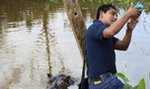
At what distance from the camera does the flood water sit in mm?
9508

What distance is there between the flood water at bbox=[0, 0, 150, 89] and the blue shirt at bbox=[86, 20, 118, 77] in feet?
5.83

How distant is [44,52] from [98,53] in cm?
739

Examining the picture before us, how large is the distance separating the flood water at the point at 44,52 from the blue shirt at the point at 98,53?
178 cm

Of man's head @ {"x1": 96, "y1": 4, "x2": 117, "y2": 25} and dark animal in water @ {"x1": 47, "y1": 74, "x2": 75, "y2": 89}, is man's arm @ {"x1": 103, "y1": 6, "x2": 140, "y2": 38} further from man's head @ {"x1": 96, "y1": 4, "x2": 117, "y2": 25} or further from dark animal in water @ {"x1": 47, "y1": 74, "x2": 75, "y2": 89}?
dark animal in water @ {"x1": 47, "y1": 74, "x2": 75, "y2": 89}

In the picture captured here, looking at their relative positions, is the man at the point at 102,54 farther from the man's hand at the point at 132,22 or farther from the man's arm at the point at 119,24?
the man's arm at the point at 119,24

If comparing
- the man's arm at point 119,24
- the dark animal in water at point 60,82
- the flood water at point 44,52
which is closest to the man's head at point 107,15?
the man's arm at point 119,24

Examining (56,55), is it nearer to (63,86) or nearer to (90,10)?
(63,86)

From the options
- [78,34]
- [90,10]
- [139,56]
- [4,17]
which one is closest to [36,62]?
[139,56]

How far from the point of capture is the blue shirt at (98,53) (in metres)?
4.32

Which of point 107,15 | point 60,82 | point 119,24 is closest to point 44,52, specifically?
point 60,82

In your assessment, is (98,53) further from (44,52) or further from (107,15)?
(44,52)

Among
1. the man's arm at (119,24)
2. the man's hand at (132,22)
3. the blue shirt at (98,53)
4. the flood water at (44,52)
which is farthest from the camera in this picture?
the flood water at (44,52)

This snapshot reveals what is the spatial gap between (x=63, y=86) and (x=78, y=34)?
8.27 feet

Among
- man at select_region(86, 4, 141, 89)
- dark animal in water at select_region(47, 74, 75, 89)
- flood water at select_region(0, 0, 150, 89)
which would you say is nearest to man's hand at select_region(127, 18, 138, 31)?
man at select_region(86, 4, 141, 89)
